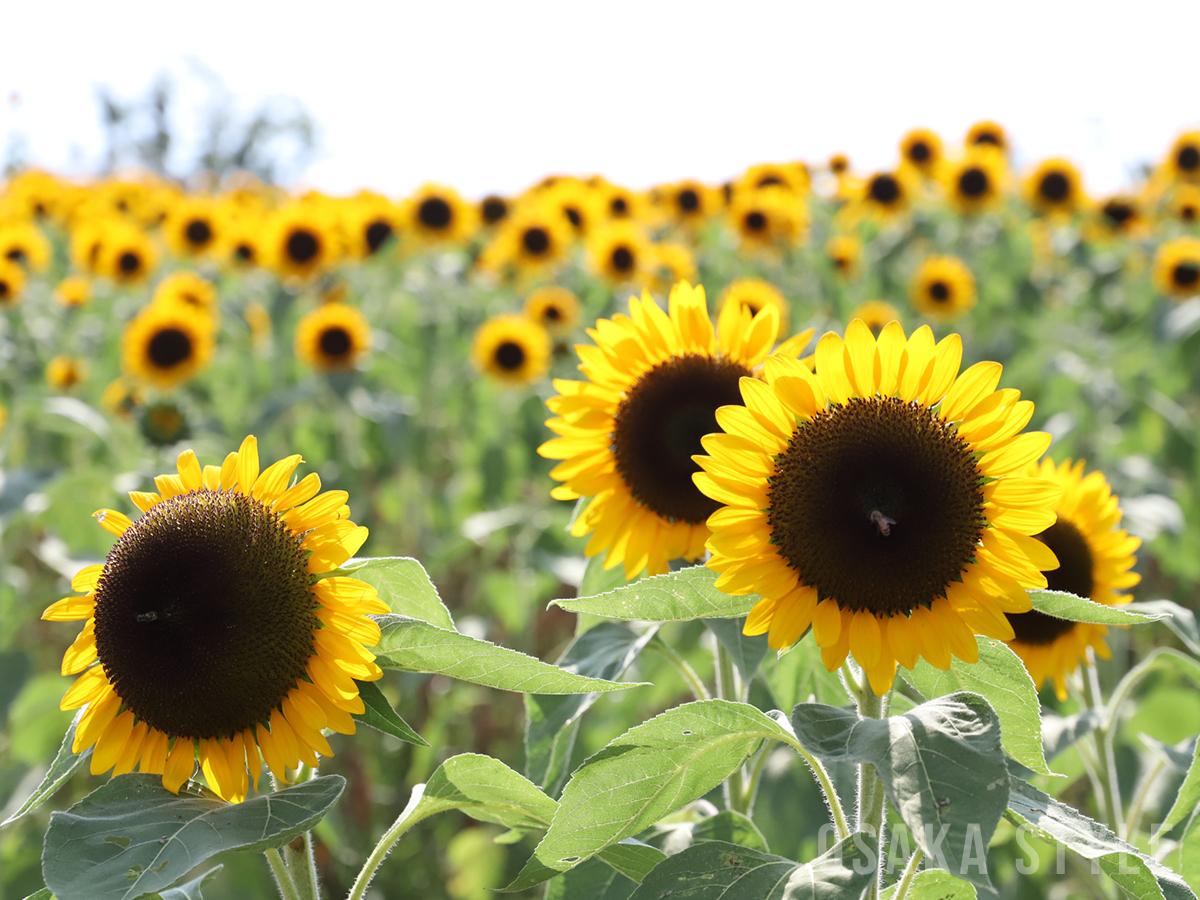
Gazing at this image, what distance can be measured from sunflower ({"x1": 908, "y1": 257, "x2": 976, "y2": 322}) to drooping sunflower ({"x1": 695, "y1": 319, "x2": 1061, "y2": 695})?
5072mm

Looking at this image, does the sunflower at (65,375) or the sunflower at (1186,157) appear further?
the sunflower at (1186,157)

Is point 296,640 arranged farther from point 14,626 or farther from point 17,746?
point 14,626

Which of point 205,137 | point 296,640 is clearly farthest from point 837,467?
point 205,137

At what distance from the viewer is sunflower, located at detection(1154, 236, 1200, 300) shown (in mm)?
5302

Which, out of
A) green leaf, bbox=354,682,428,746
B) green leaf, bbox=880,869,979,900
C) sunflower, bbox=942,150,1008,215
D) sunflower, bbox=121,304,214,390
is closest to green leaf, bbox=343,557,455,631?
green leaf, bbox=354,682,428,746

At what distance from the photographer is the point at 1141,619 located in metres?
1.03

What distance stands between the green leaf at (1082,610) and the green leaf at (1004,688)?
0.23ft

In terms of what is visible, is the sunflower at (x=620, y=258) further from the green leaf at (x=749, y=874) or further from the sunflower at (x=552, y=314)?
the green leaf at (x=749, y=874)

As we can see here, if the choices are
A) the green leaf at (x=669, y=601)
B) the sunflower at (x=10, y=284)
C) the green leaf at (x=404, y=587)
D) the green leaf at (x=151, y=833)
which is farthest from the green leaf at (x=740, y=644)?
the sunflower at (x=10, y=284)

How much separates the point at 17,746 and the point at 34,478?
3.01 ft

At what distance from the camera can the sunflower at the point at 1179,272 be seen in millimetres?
5302

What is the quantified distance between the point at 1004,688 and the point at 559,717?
0.56 metres

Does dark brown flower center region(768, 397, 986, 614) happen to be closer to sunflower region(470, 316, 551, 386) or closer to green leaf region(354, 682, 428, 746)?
green leaf region(354, 682, 428, 746)

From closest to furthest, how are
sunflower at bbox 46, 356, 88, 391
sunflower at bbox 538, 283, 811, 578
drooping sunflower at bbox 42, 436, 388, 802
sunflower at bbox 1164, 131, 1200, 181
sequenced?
1. drooping sunflower at bbox 42, 436, 388, 802
2. sunflower at bbox 538, 283, 811, 578
3. sunflower at bbox 46, 356, 88, 391
4. sunflower at bbox 1164, 131, 1200, 181
